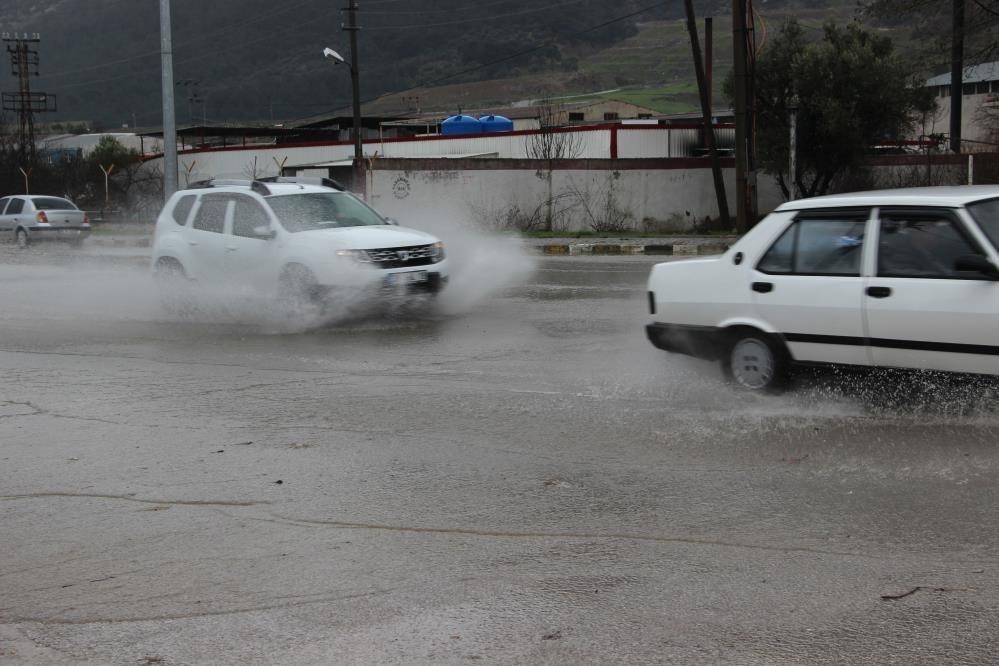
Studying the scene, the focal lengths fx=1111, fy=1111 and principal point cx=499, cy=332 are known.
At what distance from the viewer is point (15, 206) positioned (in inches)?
1237

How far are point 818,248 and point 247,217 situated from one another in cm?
773

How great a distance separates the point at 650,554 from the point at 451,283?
962cm

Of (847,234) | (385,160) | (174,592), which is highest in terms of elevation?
(385,160)

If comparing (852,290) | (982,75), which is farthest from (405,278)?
(982,75)

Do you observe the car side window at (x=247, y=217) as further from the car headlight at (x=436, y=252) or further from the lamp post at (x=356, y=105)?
the lamp post at (x=356, y=105)

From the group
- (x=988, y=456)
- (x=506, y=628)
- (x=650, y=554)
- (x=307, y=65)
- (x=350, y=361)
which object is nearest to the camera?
(x=506, y=628)

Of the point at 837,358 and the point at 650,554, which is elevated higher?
the point at 837,358

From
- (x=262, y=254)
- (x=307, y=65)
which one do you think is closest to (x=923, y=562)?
(x=262, y=254)

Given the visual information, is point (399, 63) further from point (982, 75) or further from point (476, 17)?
point (982, 75)

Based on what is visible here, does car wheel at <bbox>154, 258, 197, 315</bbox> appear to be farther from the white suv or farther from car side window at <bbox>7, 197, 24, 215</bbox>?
car side window at <bbox>7, 197, 24, 215</bbox>

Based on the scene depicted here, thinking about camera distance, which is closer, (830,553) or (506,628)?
(506,628)

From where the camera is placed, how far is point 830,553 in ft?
Result: 16.1

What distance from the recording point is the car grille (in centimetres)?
1239

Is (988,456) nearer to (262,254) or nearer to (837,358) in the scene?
(837,358)
